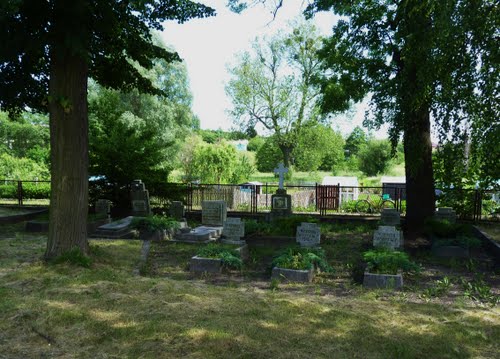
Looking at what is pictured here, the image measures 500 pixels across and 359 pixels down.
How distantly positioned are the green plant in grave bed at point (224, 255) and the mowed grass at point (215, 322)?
3.70 ft

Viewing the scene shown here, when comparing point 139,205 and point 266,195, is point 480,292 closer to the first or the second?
point 139,205

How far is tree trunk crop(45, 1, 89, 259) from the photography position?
7184 mm

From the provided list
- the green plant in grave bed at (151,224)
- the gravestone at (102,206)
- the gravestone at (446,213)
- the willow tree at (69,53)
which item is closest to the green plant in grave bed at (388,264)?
the willow tree at (69,53)

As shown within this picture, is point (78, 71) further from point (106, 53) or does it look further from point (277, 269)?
point (277, 269)

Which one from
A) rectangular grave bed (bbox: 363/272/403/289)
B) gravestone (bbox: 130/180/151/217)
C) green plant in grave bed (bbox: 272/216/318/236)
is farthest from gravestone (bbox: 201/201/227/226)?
rectangular grave bed (bbox: 363/272/403/289)

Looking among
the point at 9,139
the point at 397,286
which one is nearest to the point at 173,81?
the point at 9,139

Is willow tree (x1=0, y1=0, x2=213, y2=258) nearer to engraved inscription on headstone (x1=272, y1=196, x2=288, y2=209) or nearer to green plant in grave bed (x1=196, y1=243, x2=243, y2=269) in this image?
green plant in grave bed (x1=196, y1=243, x2=243, y2=269)

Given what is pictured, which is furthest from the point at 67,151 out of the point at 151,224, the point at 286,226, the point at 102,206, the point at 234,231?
the point at 102,206

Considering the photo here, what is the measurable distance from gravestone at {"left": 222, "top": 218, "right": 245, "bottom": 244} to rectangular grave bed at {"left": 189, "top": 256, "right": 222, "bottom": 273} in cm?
265

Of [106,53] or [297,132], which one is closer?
[106,53]

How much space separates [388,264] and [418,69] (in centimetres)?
379

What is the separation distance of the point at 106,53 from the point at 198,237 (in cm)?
480

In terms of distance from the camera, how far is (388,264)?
7.04m

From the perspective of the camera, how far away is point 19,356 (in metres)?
3.94
